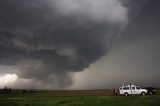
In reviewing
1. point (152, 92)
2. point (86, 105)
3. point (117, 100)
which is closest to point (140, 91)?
point (152, 92)

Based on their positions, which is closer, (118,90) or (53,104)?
(53,104)

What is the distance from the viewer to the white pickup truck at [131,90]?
69.4m

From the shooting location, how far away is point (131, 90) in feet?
232

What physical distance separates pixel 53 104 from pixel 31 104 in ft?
14.9

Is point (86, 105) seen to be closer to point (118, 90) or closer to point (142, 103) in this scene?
point (142, 103)

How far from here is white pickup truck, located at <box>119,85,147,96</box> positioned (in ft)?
228

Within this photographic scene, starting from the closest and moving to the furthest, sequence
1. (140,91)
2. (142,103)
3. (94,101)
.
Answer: (142,103) < (94,101) < (140,91)

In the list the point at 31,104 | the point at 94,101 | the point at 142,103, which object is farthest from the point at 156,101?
the point at 31,104

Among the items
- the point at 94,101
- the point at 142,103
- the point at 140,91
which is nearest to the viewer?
the point at 142,103

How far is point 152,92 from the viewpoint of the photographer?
69.9 metres

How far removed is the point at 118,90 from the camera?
240ft

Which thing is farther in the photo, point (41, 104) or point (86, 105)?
point (41, 104)

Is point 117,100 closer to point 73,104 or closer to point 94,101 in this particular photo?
point 94,101

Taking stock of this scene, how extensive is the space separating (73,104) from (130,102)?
10747 millimetres
